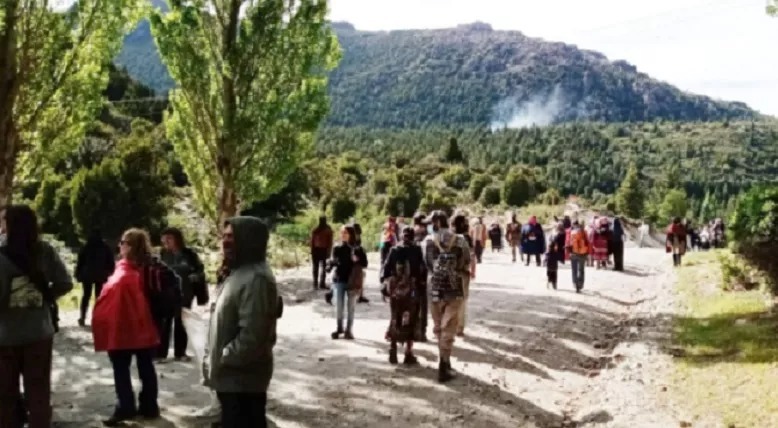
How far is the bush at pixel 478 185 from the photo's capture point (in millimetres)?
85562

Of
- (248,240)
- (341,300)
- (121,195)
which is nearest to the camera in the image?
(248,240)

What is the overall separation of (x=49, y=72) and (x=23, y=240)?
9425 mm

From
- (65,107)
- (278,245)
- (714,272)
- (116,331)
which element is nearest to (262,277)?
(116,331)

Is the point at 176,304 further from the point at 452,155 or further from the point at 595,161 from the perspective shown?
the point at 595,161

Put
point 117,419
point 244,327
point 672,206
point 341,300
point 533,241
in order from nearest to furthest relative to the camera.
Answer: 1. point 244,327
2. point 117,419
3. point 341,300
4. point 533,241
5. point 672,206

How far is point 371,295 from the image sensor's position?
19141 mm

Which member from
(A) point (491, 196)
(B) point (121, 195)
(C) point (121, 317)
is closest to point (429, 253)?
(C) point (121, 317)

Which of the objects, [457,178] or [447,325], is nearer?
[447,325]

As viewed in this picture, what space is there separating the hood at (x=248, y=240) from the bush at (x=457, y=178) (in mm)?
89929

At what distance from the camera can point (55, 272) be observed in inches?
275

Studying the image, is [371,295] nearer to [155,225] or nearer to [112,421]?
[112,421]

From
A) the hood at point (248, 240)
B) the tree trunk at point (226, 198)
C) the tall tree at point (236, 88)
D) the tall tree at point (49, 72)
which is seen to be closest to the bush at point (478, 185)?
the tall tree at point (236, 88)

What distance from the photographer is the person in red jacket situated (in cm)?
772

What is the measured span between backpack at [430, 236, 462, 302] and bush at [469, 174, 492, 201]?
73.8 meters
